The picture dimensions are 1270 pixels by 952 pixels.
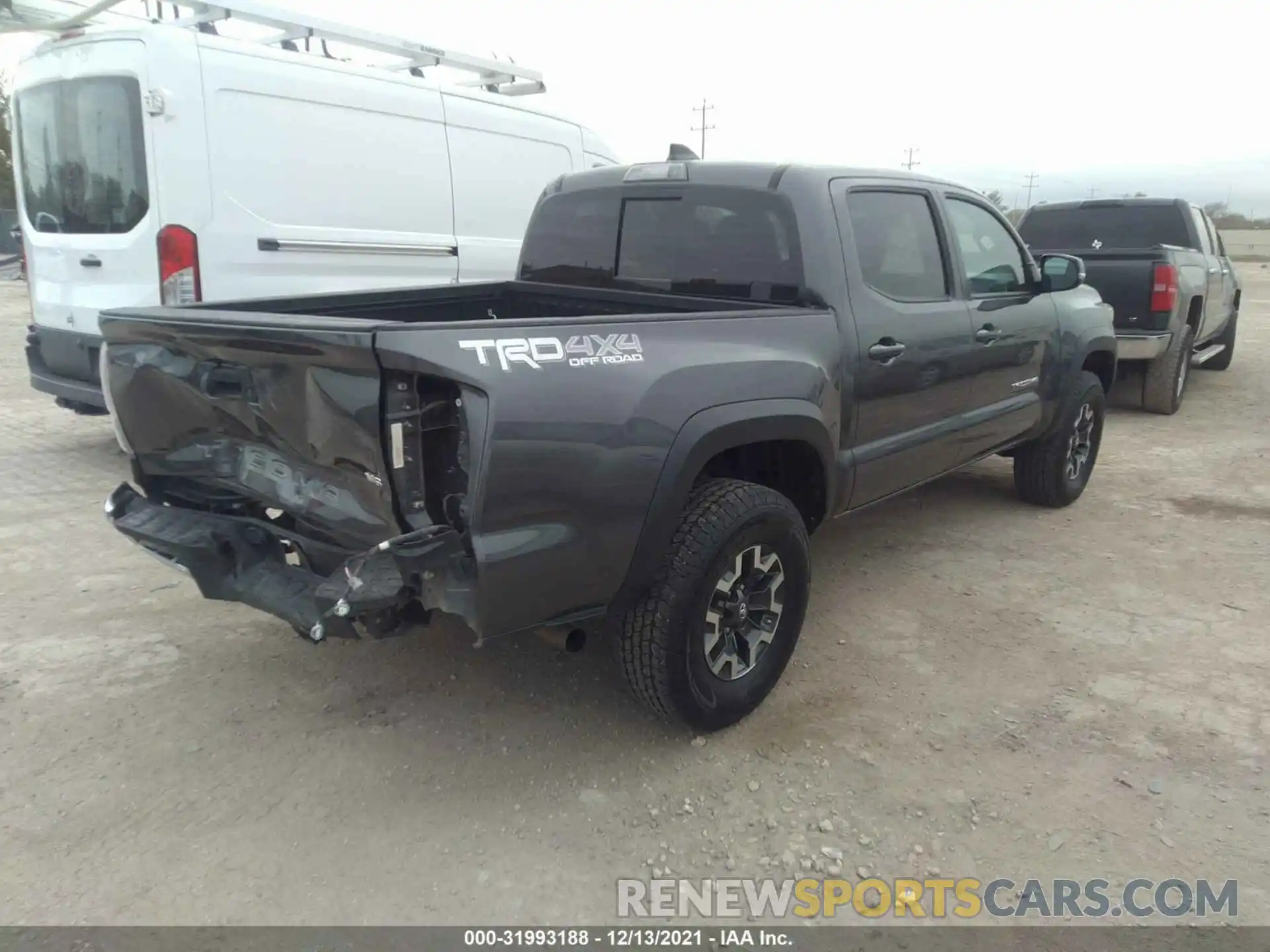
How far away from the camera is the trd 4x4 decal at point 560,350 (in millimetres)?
2393

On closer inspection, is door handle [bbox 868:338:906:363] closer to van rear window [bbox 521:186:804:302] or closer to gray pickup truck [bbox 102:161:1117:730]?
gray pickup truck [bbox 102:161:1117:730]

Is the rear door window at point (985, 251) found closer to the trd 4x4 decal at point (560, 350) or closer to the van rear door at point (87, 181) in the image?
the trd 4x4 decal at point (560, 350)

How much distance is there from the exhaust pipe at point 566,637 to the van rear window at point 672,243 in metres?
1.55

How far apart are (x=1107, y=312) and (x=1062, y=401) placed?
947 millimetres

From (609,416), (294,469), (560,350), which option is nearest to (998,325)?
(609,416)

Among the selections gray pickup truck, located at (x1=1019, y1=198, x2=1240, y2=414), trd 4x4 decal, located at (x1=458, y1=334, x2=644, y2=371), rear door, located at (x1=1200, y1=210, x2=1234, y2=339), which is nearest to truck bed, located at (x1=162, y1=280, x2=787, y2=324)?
trd 4x4 decal, located at (x1=458, y1=334, x2=644, y2=371)

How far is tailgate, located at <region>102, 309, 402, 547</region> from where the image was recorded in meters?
2.45

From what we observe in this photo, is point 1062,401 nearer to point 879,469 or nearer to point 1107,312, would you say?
point 1107,312

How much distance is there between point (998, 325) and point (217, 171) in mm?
4344

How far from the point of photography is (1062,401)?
17.0ft

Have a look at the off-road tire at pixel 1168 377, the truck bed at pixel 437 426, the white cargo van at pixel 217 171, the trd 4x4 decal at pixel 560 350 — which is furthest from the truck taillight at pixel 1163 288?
the trd 4x4 decal at pixel 560 350

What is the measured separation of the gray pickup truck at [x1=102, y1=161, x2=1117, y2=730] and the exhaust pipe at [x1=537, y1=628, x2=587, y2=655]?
0.14 feet

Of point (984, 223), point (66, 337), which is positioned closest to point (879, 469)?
point (984, 223)

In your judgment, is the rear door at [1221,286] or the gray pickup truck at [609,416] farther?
the rear door at [1221,286]
